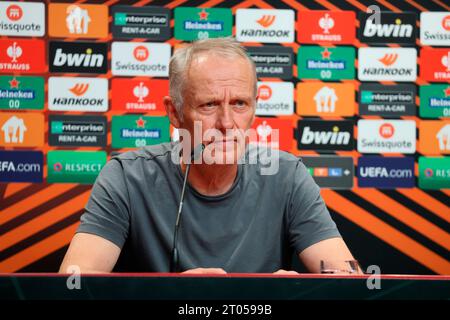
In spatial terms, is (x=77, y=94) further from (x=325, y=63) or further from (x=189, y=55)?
(x=189, y=55)

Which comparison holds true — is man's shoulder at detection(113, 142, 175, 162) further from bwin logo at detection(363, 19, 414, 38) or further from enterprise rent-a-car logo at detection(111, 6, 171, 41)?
bwin logo at detection(363, 19, 414, 38)

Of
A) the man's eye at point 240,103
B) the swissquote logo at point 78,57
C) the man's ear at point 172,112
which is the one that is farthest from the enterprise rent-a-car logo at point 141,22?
the man's eye at point 240,103

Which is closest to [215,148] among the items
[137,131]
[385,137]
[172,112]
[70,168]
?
[172,112]

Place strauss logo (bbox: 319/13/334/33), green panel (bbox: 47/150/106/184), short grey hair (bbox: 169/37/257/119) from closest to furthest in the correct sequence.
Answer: short grey hair (bbox: 169/37/257/119) → green panel (bbox: 47/150/106/184) → strauss logo (bbox: 319/13/334/33)

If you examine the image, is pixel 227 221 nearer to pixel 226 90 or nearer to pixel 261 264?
pixel 261 264

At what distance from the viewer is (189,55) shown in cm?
162

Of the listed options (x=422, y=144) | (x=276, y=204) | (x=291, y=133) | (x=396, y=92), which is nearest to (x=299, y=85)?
(x=291, y=133)

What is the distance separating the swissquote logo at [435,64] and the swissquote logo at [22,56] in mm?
1824

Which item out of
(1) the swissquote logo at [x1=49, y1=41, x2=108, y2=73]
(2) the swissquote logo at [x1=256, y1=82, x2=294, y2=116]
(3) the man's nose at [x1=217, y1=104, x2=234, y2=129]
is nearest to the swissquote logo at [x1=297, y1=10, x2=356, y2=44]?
(2) the swissquote logo at [x1=256, y1=82, x2=294, y2=116]

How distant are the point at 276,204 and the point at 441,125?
5.08ft

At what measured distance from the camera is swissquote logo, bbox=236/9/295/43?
2.83m

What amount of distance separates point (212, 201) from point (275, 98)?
1323 millimetres

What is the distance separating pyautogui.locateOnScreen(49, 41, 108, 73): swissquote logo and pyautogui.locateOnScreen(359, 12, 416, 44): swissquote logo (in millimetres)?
1251

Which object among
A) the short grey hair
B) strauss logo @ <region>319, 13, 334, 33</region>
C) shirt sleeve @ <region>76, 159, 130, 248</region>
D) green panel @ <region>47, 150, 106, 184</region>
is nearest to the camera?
shirt sleeve @ <region>76, 159, 130, 248</region>
